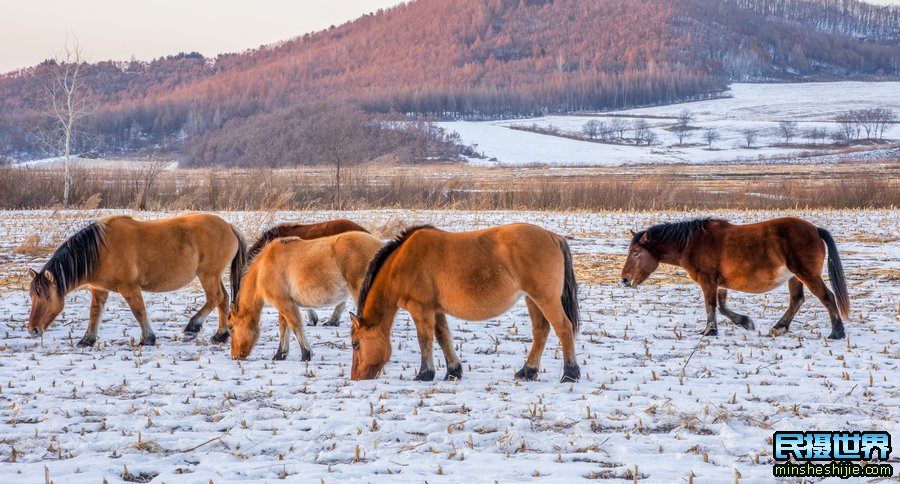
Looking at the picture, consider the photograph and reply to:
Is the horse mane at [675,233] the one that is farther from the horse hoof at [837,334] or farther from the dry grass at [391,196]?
the dry grass at [391,196]

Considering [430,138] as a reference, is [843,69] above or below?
above

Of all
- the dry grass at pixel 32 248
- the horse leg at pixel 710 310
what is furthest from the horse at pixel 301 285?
the dry grass at pixel 32 248

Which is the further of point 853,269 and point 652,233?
point 853,269

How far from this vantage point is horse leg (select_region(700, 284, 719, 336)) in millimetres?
8758

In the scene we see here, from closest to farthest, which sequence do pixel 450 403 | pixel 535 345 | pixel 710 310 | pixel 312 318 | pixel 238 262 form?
pixel 450 403 → pixel 535 345 → pixel 710 310 → pixel 238 262 → pixel 312 318

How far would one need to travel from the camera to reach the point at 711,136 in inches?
4129

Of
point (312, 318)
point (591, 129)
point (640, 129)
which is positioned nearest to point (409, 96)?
point (591, 129)

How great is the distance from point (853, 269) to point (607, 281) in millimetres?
4543

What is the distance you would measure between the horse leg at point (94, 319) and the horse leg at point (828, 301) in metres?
8.14

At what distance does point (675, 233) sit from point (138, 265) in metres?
6.65

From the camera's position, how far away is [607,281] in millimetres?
12844

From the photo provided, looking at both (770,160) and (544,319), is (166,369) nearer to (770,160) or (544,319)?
(544,319)

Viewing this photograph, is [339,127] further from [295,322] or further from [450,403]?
[450,403]

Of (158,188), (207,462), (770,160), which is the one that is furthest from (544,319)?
(770,160)
